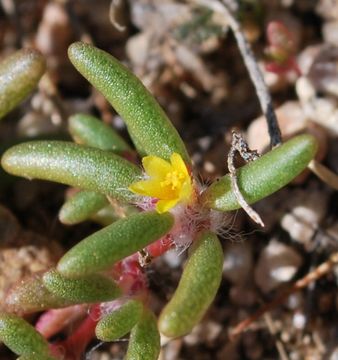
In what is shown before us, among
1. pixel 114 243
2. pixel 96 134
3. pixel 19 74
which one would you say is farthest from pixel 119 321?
pixel 19 74

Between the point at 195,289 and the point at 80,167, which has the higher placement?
the point at 80,167

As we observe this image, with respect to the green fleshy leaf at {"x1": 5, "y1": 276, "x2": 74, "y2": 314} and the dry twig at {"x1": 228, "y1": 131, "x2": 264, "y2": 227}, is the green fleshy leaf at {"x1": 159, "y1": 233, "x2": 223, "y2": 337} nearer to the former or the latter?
the dry twig at {"x1": 228, "y1": 131, "x2": 264, "y2": 227}

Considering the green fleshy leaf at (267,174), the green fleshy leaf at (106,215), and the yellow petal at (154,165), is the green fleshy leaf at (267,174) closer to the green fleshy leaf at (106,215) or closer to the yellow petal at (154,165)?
the yellow petal at (154,165)

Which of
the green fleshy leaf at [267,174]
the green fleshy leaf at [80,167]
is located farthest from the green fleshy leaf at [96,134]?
the green fleshy leaf at [267,174]

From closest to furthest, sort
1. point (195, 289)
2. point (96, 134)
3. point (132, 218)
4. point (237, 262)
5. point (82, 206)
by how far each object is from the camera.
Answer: point (195, 289) < point (132, 218) < point (82, 206) < point (96, 134) < point (237, 262)

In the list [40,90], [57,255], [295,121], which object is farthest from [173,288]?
[40,90]

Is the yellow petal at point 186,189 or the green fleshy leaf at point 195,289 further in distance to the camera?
the yellow petal at point 186,189

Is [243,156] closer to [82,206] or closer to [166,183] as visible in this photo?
[166,183]
